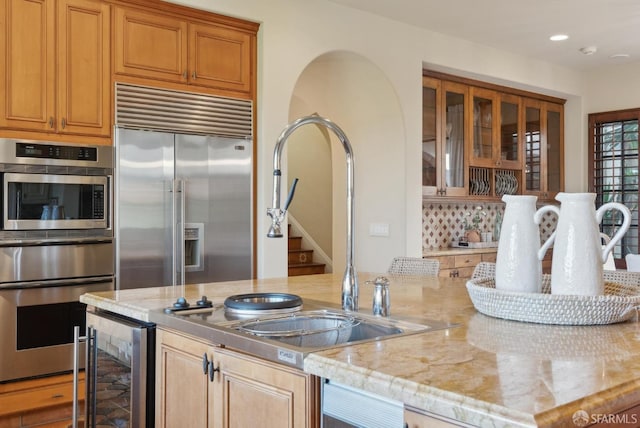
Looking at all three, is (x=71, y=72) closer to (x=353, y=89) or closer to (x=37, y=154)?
(x=37, y=154)

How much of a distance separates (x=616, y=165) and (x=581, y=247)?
559 centimetres

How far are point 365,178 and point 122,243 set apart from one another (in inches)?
95.2

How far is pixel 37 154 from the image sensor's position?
10.8 ft

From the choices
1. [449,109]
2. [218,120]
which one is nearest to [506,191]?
[449,109]

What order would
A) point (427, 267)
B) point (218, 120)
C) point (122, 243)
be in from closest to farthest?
point (427, 267) < point (122, 243) < point (218, 120)

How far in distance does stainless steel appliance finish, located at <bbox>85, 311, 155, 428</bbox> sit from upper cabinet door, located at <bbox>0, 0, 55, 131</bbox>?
1545 millimetres

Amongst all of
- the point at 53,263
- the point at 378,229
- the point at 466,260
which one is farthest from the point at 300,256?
the point at 53,263

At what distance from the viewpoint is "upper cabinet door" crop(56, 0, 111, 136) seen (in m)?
3.38

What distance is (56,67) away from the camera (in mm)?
3352

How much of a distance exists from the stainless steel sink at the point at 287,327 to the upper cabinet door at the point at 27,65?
192 centimetres

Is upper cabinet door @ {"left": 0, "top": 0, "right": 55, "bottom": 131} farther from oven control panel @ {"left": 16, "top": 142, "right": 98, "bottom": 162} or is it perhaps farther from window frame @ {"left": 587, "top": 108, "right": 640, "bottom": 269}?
window frame @ {"left": 587, "top": 108, "right": 640, "bottom": 269}

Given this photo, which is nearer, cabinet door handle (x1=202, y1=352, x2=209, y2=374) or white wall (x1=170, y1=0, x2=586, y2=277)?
cabinet door handle (x1=202, y1=352, x2=209, y2=374)

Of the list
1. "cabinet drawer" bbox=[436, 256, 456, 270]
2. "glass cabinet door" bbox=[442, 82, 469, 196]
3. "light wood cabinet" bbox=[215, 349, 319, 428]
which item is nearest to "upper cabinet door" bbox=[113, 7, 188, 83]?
"light wood cabinet" bbox=[215, 349, 319, 428]

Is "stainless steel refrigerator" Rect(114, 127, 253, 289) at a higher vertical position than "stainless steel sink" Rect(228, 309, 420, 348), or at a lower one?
higher
